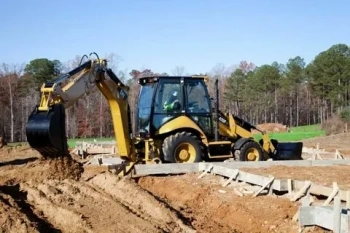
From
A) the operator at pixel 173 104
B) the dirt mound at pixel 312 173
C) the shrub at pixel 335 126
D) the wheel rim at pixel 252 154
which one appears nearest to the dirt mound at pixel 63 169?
the operator at pixel 173 104

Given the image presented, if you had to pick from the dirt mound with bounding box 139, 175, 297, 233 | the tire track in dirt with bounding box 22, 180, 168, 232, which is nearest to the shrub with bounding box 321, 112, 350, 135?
the dirt mound with bounding box 139, 175, 297, 233

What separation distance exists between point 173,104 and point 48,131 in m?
4.38

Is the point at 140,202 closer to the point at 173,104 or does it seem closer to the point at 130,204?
the point at 130,204

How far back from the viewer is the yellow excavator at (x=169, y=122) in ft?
40.3

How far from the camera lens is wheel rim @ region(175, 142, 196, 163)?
512 inches

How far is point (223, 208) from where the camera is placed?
9.02m

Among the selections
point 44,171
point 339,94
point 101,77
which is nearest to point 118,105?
point 101,77

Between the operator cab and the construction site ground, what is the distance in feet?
5.33

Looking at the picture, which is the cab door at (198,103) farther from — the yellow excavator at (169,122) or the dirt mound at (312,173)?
the dirt mound at (312,173)

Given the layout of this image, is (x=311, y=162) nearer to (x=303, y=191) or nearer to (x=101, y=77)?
(x=303, y=191)

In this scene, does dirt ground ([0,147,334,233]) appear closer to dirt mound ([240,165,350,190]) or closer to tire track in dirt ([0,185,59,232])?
tire track in dirt ([0,185,59,232])

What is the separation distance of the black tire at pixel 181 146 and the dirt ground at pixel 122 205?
1006 mm

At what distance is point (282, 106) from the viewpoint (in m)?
83.2

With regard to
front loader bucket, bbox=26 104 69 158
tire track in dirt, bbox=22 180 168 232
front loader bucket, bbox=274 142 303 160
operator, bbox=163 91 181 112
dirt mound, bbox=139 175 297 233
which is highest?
operator, bbox=163 91 181 112
